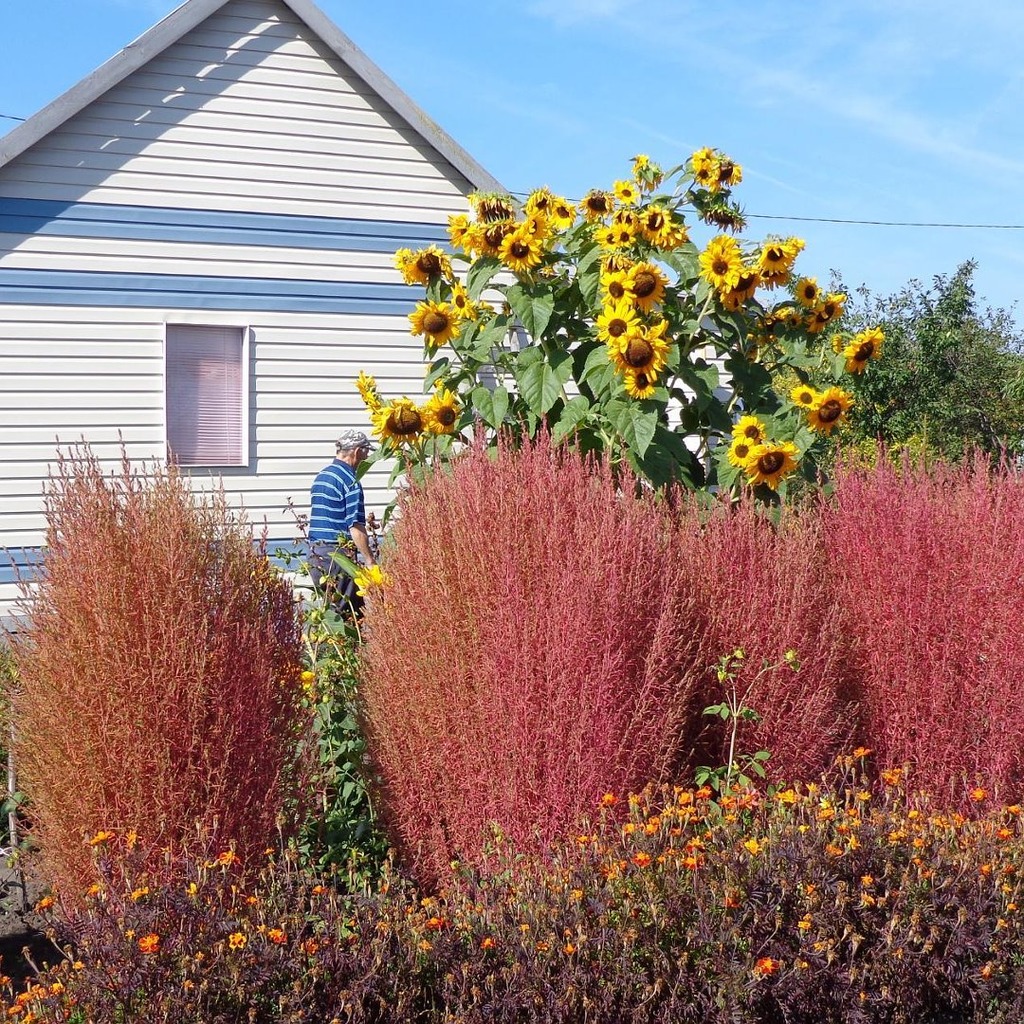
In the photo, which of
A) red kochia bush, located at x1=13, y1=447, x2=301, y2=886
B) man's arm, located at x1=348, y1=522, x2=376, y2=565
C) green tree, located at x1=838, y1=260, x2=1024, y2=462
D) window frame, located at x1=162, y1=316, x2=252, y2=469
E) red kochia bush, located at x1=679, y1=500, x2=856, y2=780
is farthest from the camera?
green tree, located at x1=838, y1=260, x2=1024, y2=462

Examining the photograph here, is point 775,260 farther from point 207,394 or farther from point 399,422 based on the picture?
point 207,394

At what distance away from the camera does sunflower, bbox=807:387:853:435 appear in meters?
5.00

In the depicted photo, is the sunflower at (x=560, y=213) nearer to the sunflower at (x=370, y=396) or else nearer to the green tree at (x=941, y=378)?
the sunflower at (x=370, y=396)

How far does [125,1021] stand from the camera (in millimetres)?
2617

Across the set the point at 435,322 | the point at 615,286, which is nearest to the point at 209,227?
the point at 435,322

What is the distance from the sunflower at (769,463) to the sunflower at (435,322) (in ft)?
4.33

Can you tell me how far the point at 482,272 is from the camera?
5121 mm

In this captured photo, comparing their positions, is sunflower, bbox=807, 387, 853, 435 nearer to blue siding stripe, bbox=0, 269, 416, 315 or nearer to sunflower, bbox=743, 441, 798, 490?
sunflower, bbox=743, 441, 798, 490

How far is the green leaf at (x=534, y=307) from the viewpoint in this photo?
4926 millimetres

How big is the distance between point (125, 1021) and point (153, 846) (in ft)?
2.87

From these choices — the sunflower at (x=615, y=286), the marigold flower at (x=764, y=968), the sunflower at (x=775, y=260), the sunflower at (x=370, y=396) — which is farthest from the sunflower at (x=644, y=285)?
the marigold flower at (x=764, y=968)

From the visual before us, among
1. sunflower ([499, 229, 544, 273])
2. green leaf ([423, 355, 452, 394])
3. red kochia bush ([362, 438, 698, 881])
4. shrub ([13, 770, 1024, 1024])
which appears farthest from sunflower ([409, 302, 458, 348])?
shrub ([13, 770, 1024, 1024])

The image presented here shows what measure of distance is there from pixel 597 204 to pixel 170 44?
5.63 meters

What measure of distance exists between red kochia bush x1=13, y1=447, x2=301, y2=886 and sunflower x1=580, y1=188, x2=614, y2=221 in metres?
2.25
